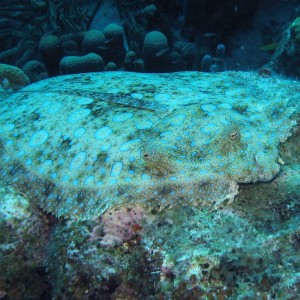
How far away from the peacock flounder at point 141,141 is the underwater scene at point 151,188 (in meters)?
0.01

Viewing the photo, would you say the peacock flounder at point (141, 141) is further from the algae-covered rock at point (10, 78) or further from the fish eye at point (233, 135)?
the algae-covered rock at point (10, 78)

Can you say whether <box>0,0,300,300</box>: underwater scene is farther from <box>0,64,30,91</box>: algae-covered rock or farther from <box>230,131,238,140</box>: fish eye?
<box>0,64,30,91</box>: algae-covered rock

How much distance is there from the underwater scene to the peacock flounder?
13mm

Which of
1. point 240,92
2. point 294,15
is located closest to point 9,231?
point 240,92

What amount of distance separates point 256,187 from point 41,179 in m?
2.11

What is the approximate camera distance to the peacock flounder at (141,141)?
256 centimetres

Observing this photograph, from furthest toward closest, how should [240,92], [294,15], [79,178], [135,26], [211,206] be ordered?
[135,26]
[294,15]
[240,92]
[79,178]
[211,206]

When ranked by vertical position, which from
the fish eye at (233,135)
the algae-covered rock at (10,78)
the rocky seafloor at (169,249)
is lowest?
the rocky seafloor at (169,249)

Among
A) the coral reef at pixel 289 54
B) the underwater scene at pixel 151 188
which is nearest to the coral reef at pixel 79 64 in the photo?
the underwater scene at pixel 151 188

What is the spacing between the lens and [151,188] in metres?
2.54

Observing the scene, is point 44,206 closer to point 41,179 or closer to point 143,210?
point 41,179

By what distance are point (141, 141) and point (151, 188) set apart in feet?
1.65

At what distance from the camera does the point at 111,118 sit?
314 cm

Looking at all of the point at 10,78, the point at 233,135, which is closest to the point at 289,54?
the point at 233,135
